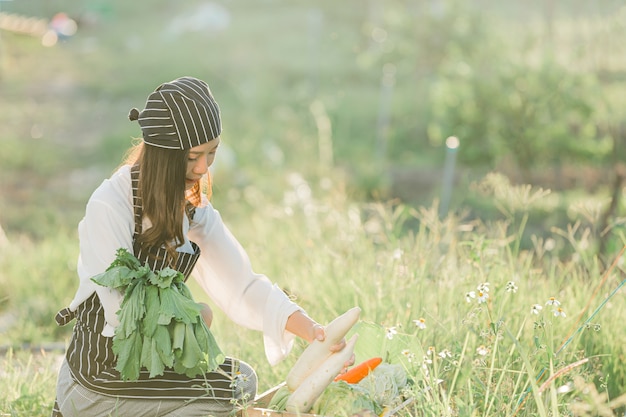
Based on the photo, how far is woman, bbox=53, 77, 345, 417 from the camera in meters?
2.65

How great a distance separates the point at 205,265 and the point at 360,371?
645 mm

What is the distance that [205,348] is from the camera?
2.56 meters

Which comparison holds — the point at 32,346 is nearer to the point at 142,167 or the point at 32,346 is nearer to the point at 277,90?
the point at 142,167

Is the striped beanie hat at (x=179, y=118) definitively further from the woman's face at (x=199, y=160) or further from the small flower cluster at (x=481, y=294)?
the small flower cluster at (x=481, y=294)

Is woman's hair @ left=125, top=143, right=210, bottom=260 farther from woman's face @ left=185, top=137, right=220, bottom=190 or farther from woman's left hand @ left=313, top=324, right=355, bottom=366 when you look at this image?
woman's left hand @ left=313, top=324, right=355, bottom=366

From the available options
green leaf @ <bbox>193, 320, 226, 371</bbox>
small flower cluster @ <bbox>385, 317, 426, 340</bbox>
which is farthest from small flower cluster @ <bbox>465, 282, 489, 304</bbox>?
green leaf @ <bbox>193, 320, 226, 371</bbox>

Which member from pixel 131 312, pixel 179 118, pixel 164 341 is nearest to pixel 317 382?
pixel 164 341

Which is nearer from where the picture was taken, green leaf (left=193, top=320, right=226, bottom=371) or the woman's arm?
green leaf (left=193, top=320, right=226, bottom=371)

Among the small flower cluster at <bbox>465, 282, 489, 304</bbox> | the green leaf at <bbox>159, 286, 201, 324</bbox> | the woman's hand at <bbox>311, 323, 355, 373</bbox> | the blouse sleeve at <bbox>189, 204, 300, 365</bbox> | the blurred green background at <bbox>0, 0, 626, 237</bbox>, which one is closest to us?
the green leaf at <bbox>159, 286, 201, 324</bbox>

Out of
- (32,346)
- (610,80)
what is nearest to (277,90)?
(610,80)

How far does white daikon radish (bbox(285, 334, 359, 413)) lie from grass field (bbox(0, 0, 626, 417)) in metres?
0.24

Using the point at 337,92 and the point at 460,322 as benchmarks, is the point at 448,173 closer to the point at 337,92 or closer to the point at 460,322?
the point at 460,322

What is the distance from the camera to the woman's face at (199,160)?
2.69 meters

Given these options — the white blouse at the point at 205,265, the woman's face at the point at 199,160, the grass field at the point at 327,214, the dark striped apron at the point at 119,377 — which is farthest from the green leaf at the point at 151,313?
the grass field at the point at 327,214
